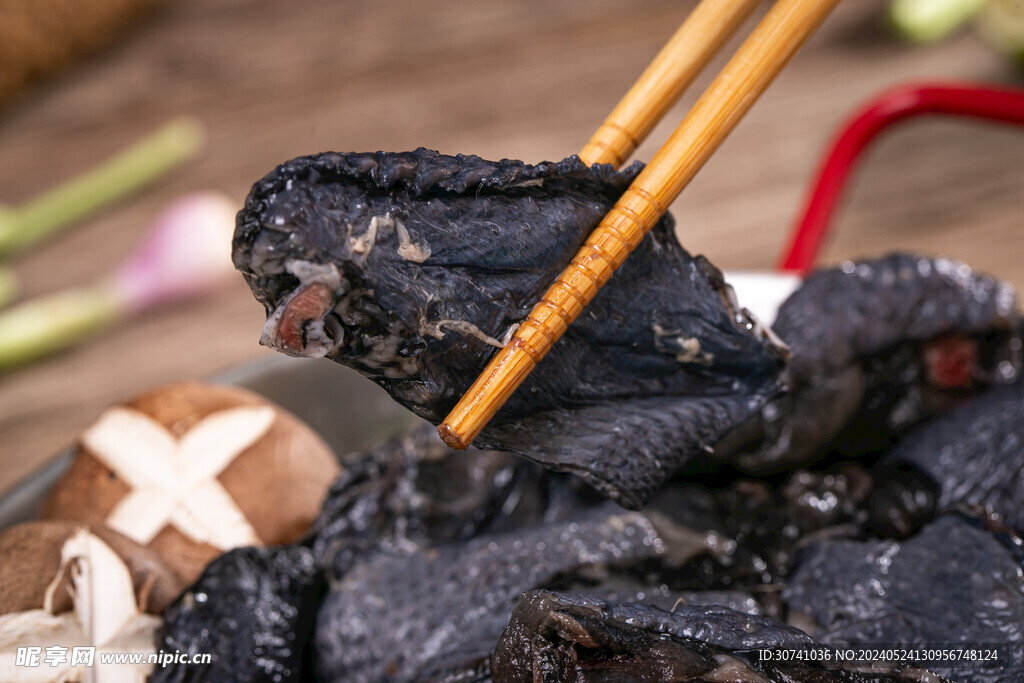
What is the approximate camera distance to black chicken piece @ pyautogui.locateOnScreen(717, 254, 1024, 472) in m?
1.32

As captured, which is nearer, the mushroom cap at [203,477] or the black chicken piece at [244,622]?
the black chicken piece at [244,622]

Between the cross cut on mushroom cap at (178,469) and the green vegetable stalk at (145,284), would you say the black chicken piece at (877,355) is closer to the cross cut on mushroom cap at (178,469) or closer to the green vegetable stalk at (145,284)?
the cross cut on mushroom cap at (178,469)

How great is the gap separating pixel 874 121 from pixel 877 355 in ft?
3.11

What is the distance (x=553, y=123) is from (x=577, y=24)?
50 cm

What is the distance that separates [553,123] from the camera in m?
2.99

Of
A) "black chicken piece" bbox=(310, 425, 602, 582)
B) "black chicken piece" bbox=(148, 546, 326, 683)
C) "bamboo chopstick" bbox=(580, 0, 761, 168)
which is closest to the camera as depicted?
"bamboo chopstick" bbox=(580, 0, 761, 168)

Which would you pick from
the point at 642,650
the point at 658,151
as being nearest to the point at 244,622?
the point at 642,650

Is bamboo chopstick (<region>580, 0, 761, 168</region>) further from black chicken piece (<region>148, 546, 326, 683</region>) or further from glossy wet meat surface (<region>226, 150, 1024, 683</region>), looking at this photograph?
black chicken piece (<region>148, 546, 326, 683</region>)

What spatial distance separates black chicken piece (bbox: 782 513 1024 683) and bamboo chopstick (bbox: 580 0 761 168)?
0.61m

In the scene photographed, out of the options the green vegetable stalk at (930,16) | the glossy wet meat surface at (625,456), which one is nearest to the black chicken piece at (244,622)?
the glossy wet meat surface at (625,456)

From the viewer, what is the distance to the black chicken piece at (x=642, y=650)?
852 millimetres

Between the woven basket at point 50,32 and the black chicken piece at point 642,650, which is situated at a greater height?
the woven basket at point 50,32

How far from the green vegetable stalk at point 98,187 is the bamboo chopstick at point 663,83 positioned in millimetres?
2338

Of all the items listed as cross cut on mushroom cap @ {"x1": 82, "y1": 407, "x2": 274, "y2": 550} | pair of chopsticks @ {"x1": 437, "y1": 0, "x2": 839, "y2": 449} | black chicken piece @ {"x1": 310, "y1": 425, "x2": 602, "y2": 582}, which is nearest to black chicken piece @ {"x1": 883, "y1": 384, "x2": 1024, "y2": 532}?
black chicken piece @ {"x1": 310, "y1": 425, "x2": 602, "y2": 582}
